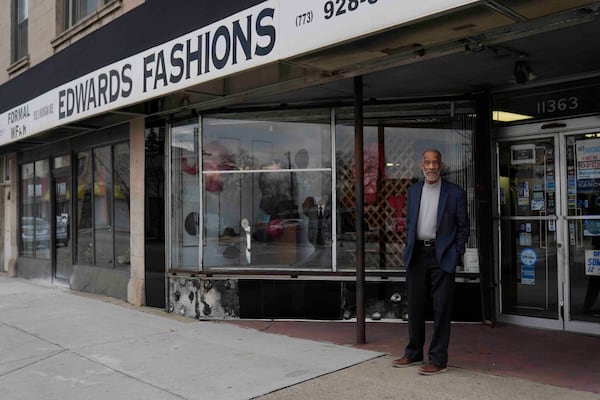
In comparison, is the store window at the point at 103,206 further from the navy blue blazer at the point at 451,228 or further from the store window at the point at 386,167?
the navy blue blazer at the point at 451,228

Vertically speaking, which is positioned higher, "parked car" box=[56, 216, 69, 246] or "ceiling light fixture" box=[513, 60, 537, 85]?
"ceiling light fixture" box=[513, 60, 537, 85]

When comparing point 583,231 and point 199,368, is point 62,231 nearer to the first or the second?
point 199,368

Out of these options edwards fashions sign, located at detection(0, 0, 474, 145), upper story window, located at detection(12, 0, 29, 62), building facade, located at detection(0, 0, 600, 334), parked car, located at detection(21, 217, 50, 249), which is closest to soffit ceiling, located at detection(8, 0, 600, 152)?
building facade, located at detection(0, 0, 600, 334)

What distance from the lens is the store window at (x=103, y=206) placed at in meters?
9.66

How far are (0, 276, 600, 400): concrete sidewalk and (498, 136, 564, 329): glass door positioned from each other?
2.20 m

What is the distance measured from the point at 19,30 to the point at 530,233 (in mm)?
12734

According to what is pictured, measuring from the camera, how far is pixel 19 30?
1358 cm

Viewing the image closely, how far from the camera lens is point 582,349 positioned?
5.80m

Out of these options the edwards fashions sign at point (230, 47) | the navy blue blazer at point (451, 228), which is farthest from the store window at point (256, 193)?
the navy blue blazer at point (451, 228)

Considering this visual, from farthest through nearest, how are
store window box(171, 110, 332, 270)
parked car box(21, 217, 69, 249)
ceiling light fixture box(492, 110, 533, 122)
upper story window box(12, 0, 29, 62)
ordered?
upper story window box(12, 0, 29, 62), parked car box(21, 217, 69, 249), store window box(171, 110, 332, 270), ceiling light fixture box(492, 110, 533, 122)

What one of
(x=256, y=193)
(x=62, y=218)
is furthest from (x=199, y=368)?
(x=62, y=218)

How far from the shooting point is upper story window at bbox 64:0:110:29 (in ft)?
34.8

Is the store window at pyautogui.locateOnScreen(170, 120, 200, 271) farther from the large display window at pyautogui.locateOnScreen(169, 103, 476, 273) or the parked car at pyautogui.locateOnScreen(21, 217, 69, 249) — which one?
the parked car at pyautogui.locateOnScreen(21, 217, 69, 249)

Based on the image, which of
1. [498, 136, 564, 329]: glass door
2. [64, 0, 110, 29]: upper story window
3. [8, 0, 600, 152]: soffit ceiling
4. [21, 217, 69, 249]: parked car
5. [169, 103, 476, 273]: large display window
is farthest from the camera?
[21, 217, 69, 249]: parked car
